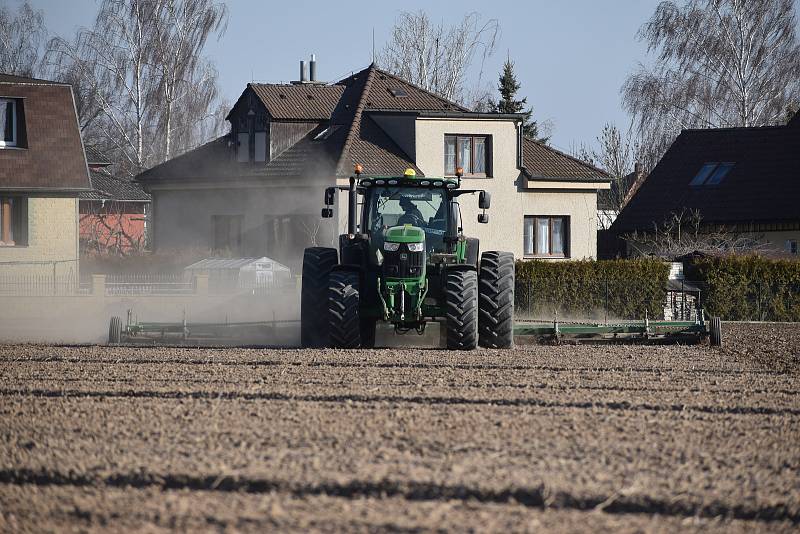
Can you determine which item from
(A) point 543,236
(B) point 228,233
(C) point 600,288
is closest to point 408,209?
(C) point 600,288

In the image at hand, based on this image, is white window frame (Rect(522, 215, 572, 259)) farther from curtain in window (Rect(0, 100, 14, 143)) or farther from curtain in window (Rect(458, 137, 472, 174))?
curtain in window (Rect(0, 100, 14, 143))

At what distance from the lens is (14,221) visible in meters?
35.6

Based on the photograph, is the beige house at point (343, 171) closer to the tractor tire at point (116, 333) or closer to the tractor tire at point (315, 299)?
the tractor tire at point (116, 333)

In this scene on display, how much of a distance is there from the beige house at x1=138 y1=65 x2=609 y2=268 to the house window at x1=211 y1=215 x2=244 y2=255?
0.11 ft

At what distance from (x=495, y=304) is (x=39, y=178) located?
21422mm

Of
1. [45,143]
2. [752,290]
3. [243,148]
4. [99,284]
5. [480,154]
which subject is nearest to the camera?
[752,290]

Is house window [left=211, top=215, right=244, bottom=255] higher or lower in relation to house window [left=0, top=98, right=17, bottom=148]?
lower

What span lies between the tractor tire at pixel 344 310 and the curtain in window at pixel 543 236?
23619 mm

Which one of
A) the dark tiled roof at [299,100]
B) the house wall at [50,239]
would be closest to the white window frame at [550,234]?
the dark tiled roof at [299,100]

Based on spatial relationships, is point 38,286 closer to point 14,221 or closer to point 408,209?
point 14,221

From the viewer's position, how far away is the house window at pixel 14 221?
35.3m

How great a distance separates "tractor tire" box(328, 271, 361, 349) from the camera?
17219 millimetres

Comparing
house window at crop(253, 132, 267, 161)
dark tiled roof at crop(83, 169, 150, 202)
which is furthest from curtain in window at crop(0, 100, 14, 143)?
dark tiled roof at crop(83, 169, 150, 202)

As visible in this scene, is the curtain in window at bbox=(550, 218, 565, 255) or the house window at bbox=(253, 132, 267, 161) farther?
the curtain in window at bbox=(550, 218, 565, 255)
